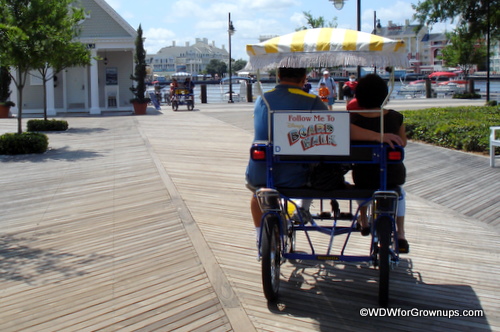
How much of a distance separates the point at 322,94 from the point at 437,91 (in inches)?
1047

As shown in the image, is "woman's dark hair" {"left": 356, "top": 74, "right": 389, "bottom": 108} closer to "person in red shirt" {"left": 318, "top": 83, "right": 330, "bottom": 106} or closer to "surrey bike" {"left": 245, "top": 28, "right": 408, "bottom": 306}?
"surrey bike" {"left": 245, "top": 28, "right": 408, "bottom": 306}

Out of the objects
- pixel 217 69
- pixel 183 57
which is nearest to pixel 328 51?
pixel 217 69

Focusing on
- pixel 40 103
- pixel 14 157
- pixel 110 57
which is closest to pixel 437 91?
pixel 110 57

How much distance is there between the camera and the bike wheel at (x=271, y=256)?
440cm

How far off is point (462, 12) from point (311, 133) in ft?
62.4

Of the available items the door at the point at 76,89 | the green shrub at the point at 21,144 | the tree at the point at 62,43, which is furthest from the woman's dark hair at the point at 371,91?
the door at the point at 76,89

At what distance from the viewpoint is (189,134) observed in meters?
17.6

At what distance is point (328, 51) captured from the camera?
4918mm

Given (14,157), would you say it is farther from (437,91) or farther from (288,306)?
(437,91)

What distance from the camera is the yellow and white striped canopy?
15.7 feet

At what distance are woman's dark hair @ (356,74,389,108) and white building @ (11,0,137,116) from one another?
25.6 meters

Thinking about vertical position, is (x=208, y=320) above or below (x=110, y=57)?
below

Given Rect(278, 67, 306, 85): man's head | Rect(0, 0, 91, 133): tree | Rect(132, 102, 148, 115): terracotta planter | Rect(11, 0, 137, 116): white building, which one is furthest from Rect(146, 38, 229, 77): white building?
Rect(278, 67, 306, 85): man's head

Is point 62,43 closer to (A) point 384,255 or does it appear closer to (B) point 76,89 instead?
(A) point 384,255
